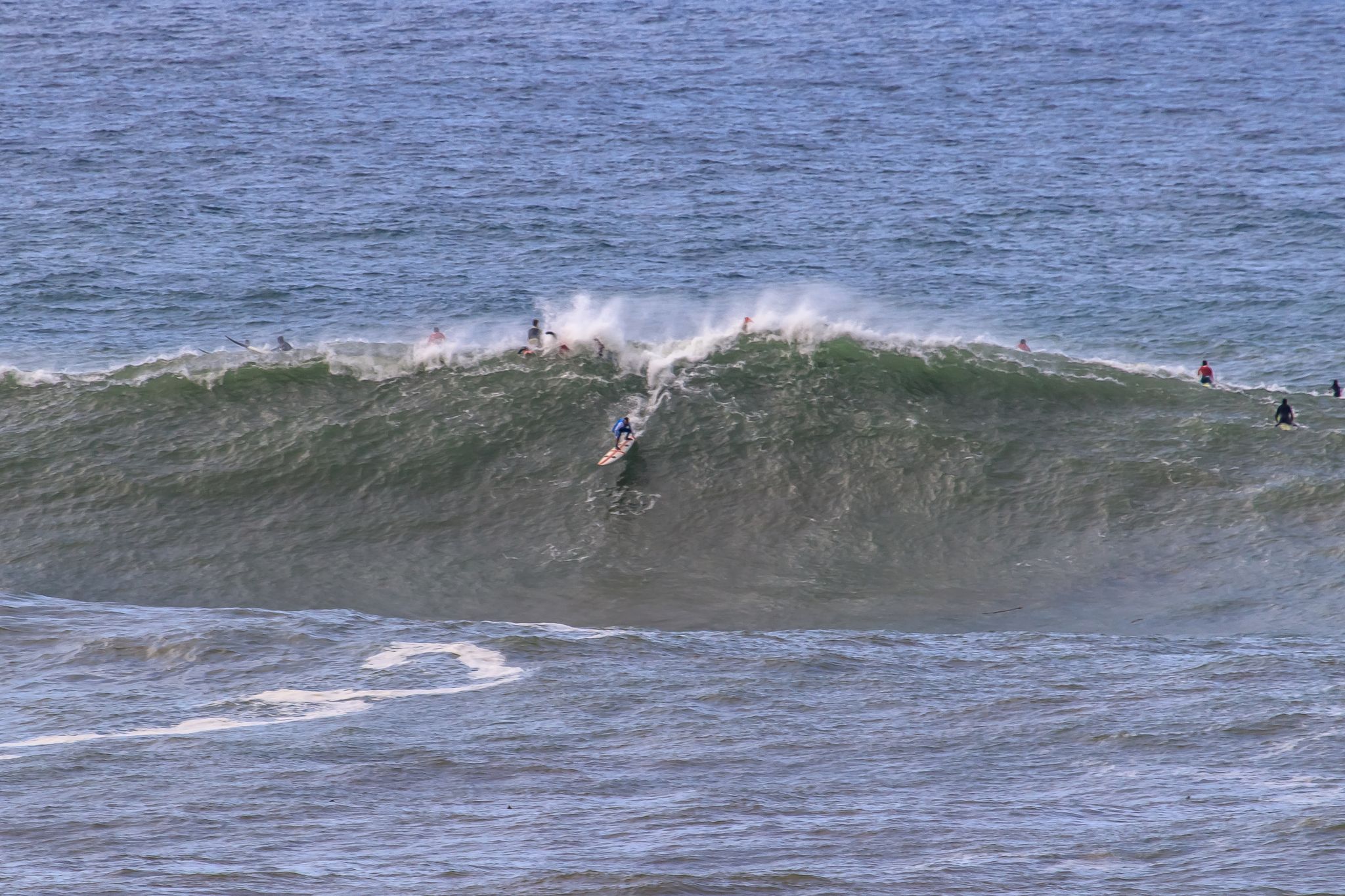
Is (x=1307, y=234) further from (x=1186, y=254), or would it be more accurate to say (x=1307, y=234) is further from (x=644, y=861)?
(x=644, y=861)

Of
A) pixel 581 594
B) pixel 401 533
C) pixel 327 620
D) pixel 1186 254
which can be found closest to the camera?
pixel 327 620

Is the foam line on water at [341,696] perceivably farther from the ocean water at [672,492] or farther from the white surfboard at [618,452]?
the white surfboard at [618,452]

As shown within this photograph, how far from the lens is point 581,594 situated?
Answer: 21.9 m

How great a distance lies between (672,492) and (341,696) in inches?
373

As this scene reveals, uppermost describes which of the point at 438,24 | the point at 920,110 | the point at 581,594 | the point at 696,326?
the point at 438,24

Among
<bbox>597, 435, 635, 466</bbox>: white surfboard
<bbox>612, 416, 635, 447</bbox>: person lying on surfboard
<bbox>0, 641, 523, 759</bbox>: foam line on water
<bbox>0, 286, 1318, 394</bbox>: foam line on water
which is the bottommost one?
<bbox>0, 641, 523, 759</bbox>: foam line on water

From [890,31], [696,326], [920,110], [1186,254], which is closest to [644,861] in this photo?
[696,326]

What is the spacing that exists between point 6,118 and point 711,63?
29.2 m

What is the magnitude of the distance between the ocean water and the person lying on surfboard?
1.59 ft

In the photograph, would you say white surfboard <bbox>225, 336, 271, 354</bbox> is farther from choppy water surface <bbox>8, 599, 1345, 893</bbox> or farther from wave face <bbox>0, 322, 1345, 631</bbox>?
choppy water surface <bbox>8, 599, 1345, 893</bbox>

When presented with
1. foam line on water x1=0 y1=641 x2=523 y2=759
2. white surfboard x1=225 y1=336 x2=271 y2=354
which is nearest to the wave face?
white surfboard x1=225 y1=336 x2=271 y2=354

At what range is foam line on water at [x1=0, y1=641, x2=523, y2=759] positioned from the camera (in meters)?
14.9

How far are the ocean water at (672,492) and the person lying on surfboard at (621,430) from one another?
0.48 meters

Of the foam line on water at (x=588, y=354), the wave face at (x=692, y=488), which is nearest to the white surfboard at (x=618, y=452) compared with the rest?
the wave face at (x=692, y=488)
